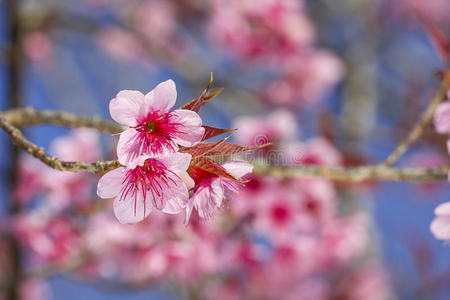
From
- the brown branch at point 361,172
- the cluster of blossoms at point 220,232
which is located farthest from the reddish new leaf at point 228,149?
the cluster of blossoms at point 220,232

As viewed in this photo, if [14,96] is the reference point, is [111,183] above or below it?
below

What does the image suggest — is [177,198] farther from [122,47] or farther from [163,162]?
[122,47]

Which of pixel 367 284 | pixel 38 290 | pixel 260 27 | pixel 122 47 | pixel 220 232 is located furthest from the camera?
pixel 122 47

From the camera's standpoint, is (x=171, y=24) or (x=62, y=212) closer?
(x=62, y=212)

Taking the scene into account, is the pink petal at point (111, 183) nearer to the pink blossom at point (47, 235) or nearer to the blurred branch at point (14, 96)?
the pink blossom at point (47, 235)

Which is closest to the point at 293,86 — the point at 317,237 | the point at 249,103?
the point at 249,103

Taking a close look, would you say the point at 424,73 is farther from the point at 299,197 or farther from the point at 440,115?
the point at 440,115

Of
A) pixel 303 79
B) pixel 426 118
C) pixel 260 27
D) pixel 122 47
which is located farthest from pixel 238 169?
pixel 122 47

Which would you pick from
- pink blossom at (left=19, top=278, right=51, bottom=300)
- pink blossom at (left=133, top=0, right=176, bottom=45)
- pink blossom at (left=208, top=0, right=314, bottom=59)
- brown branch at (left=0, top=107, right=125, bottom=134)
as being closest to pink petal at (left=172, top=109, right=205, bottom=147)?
brown branch at (left=0, top=107, right=125, bottom=134)
